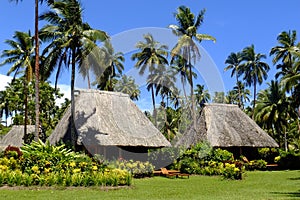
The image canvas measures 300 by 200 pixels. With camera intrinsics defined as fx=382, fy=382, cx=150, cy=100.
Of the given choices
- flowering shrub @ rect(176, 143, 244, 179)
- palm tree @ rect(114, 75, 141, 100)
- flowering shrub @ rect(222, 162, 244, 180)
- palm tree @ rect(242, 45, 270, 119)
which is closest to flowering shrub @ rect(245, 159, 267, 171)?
flowering shrub @ rect(176, 143, 244, 179)

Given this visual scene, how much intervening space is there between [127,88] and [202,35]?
7.05 meters

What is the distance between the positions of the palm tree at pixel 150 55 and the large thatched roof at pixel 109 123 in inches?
219

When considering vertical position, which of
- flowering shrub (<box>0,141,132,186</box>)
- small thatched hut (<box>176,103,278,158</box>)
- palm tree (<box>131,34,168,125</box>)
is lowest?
flowering shrub (<box>0,141,132,186</box>)

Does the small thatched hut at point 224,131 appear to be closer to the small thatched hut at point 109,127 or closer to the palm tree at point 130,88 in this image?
the small thatched hut at point 109,127

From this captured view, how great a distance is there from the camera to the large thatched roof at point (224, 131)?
27969 mm

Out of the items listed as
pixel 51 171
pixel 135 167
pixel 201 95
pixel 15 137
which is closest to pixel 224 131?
pixel 135 167

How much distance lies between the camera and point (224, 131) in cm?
2867

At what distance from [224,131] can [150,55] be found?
964 cm

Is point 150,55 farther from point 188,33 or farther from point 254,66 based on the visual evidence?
point 254,66

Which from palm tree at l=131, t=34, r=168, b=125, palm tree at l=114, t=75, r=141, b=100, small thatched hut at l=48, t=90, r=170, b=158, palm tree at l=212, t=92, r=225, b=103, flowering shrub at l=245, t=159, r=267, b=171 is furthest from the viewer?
palm tree at l=131, t=34, r=168, b=125

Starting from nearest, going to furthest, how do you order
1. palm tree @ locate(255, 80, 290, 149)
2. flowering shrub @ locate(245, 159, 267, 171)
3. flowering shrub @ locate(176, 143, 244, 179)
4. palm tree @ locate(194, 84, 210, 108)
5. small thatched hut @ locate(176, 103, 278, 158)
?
flowering shrub @ locate(176, 143, 244, 179)
flowering shrub @ locate(245, 159, 267, 171)
small thatched hut @ locate(176, 103, 278, 158)
palm tree @ locate(255, 80, 290, 149)
palm tree @ locate(194, 84, 210, 108)

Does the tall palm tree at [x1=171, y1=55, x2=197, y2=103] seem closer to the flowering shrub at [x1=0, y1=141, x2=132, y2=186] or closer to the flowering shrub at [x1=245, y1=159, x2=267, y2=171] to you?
the flowering shrub at [x1=245, y1=159, x2=267, y2=171]

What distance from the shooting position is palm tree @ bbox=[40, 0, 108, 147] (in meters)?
21.1

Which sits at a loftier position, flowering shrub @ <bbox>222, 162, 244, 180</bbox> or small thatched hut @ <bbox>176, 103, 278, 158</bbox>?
small thatched hut @ <bbox>176, 103, 278, 158</bbox>
